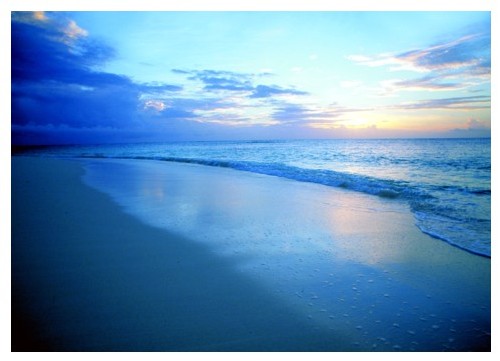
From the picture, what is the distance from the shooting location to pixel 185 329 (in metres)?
2.18

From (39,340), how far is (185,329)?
3.68ft

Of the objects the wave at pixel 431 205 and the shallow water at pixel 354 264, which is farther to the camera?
the wave at pixel 431 205

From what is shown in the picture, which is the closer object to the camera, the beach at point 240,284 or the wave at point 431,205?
the beach at point 240,284

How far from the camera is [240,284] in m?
2.71

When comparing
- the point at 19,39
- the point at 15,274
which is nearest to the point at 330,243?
the point at 15,274

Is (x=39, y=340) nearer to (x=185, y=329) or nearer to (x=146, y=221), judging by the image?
(x=185, y=329)

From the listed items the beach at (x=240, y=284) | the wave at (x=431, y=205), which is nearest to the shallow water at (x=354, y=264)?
the beach at (x=240, y=284)

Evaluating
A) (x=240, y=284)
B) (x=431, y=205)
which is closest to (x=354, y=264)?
(x=240, y=284)

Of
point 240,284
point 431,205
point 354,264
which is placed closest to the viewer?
point 240,284

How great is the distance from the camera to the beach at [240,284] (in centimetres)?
217

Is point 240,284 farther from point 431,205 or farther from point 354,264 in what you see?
point 431,205

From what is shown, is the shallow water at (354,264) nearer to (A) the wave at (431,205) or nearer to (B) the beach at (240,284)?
(B) the beach at (240,284)

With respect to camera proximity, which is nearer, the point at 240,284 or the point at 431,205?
the point at 240,284

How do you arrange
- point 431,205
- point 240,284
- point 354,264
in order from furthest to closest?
point 431,205 → point 354,264 → point 240,284
